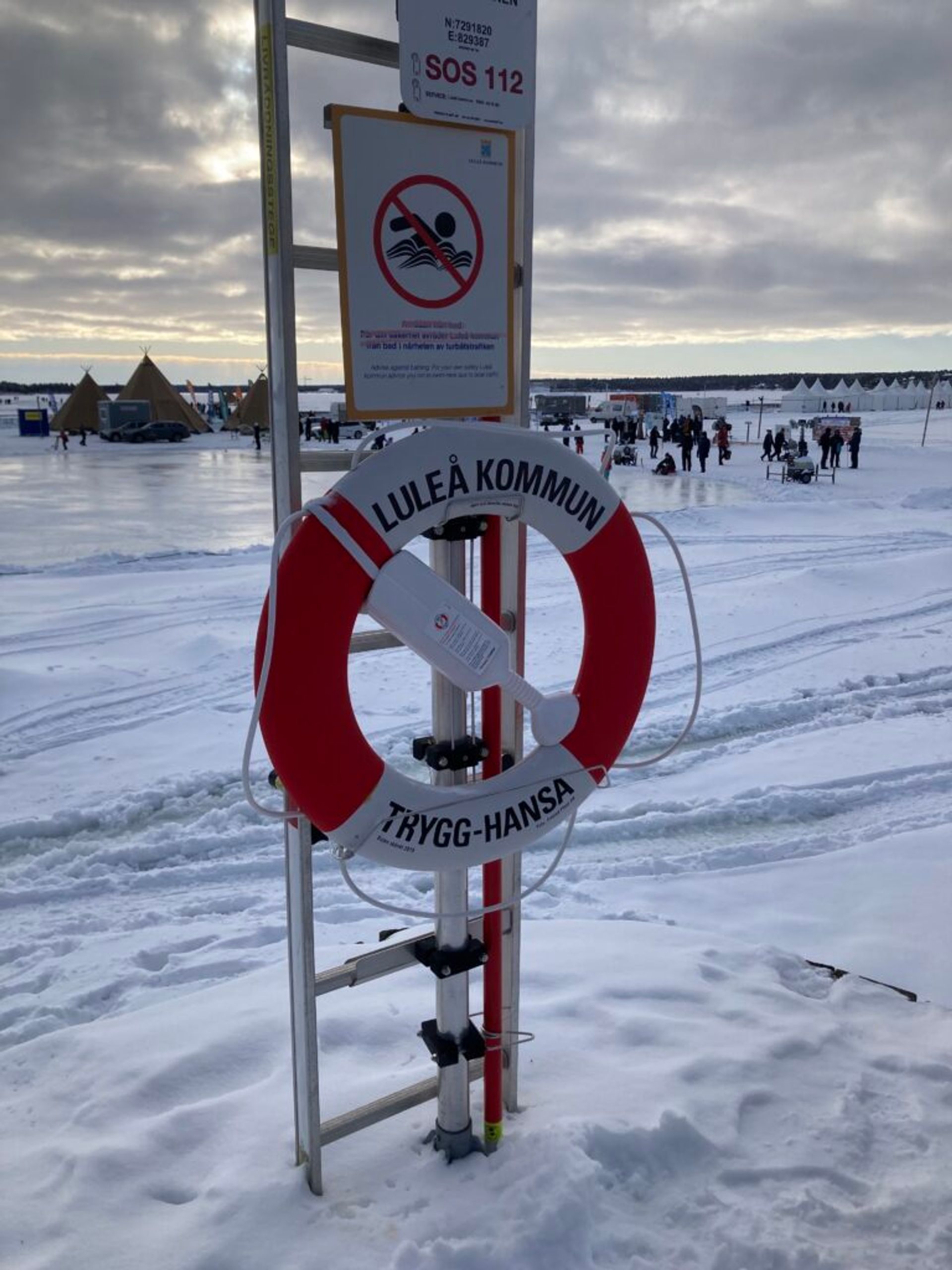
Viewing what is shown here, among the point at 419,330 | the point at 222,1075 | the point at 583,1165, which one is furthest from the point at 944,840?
the point at 419,330

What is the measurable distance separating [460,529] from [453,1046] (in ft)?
3.61

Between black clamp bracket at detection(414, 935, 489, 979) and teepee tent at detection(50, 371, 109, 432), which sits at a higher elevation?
teepee tent at detection(50, 371, 109, 432)

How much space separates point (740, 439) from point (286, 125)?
36.8 metres

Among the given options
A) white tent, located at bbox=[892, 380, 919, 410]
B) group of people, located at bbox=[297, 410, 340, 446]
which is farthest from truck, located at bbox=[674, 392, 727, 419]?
white tent, located at bbox=[892, 380, 919, 410]

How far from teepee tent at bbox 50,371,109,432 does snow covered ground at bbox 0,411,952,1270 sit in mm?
27717

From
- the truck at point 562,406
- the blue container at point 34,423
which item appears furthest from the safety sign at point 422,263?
the truck at point 562,406

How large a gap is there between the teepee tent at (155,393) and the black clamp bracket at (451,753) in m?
33.1

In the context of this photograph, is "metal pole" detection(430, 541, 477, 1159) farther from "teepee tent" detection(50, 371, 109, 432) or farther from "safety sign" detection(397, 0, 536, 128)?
"teepee tent" detection(50, 371, 109, 432)

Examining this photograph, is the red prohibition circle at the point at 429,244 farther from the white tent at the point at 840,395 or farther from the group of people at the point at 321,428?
the white tent at the point at 840,395

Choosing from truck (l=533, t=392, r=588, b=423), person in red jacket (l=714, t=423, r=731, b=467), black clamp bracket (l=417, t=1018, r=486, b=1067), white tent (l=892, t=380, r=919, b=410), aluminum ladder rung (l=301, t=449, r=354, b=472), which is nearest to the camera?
aluminum ladder rung (l=301, t=449, r=354, b=472)

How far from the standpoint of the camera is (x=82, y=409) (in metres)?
32.2

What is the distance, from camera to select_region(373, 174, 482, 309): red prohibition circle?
165cm

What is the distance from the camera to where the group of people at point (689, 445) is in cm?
2057

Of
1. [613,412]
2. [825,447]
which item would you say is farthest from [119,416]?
[825,447]
